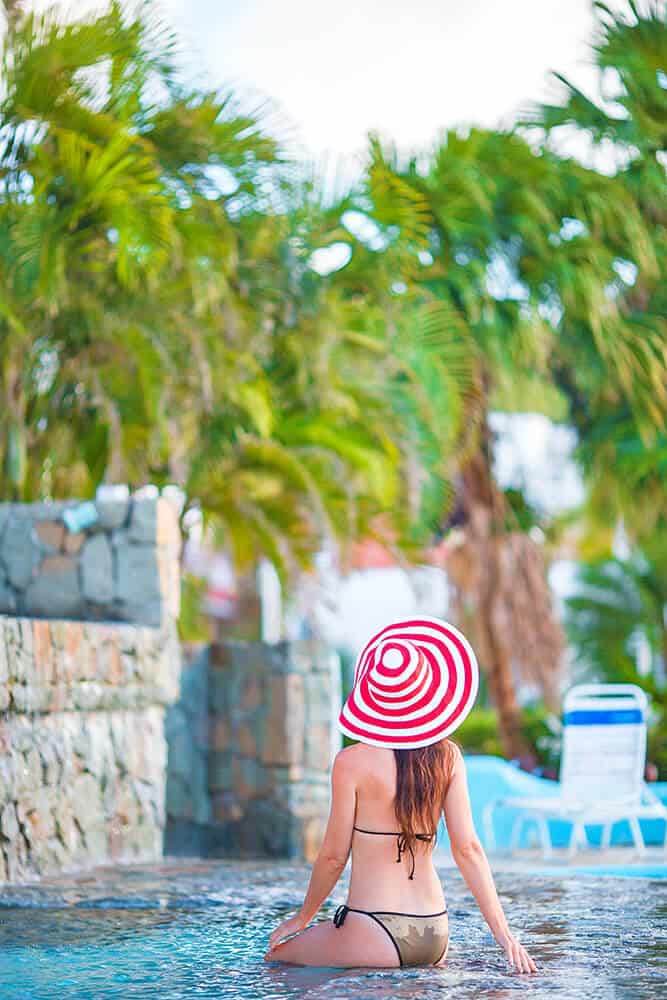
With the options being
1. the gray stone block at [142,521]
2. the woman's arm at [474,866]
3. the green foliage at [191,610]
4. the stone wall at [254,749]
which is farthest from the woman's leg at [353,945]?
the green foliage at [191,610]

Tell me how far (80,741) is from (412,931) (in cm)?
372

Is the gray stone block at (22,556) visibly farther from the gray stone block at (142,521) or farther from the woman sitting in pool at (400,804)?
the woman sitting in pool at (400,804)

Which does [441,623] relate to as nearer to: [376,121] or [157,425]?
[157,425]

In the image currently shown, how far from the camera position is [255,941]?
4883 mm

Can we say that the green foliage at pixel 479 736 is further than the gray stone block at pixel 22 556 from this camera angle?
Yes

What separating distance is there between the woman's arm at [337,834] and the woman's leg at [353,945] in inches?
3.8

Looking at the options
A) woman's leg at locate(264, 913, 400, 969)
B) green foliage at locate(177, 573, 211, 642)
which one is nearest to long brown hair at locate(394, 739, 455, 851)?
woman's leg at locate(264, 913, 400, 969)

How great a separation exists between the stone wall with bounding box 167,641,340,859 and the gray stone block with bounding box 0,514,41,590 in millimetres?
1959

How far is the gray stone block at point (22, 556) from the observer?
9070mm

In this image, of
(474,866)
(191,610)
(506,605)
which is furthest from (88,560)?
(474,866)

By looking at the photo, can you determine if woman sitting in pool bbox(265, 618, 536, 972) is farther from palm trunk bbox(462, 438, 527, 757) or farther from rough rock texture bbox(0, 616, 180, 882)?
palm trunk bbox(462, 438, 527, 757)

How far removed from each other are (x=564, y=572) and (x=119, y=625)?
20.8 m

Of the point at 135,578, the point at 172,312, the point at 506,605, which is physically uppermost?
the point at 172,312

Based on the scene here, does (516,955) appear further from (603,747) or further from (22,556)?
(22,556)
